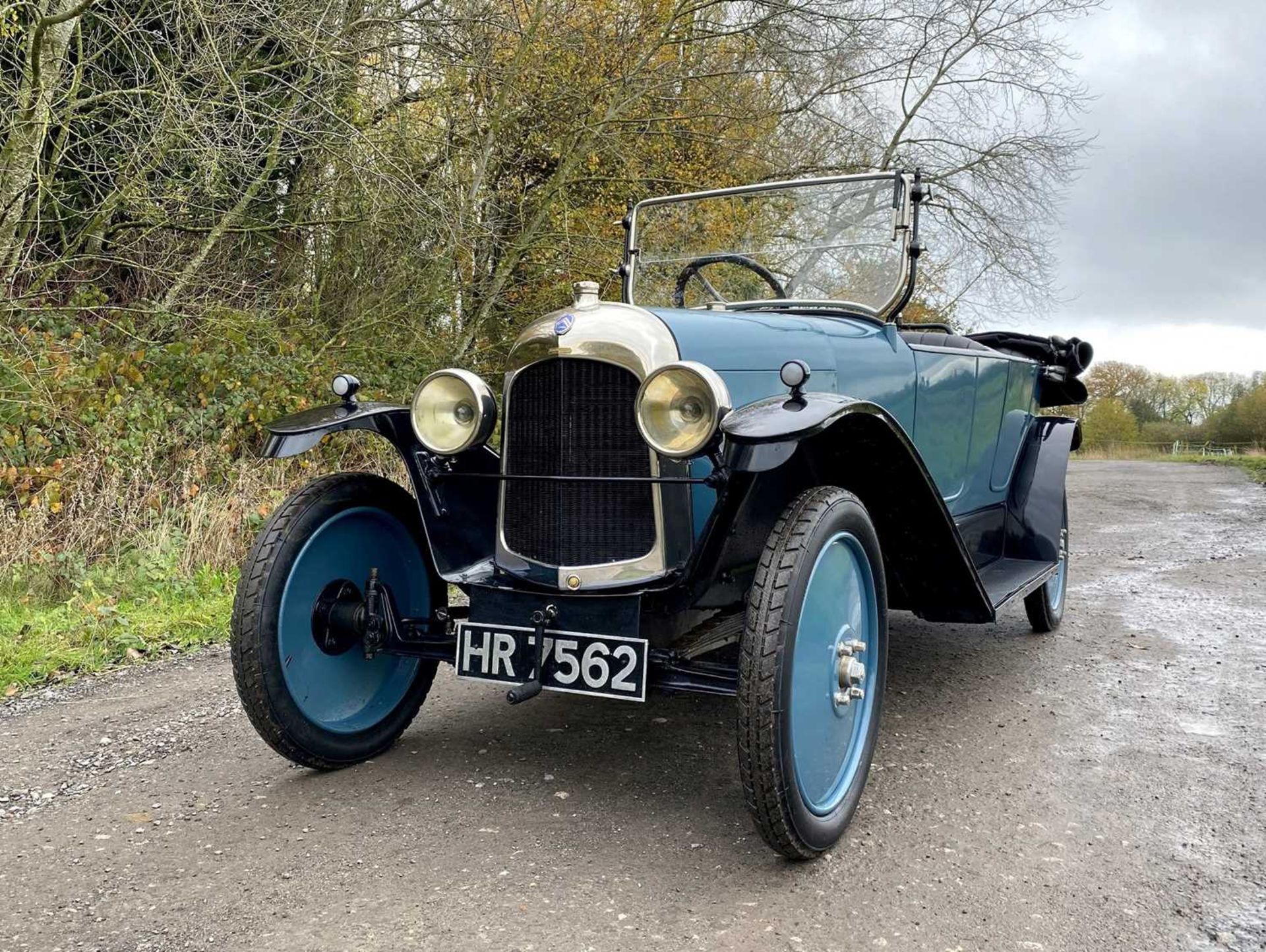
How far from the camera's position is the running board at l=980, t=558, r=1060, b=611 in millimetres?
3916

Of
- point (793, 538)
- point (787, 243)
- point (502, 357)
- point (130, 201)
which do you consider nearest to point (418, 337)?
point (502, 357)

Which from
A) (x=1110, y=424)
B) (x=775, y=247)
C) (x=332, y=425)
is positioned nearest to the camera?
(x=332, y=425)

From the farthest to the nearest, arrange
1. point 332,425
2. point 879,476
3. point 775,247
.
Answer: point 775,247, point 879,476, point 332,425

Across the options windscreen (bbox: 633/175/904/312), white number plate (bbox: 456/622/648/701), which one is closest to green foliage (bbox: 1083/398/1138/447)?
windscreen (bbox: 633/175/904/312)

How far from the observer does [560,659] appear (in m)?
2.73

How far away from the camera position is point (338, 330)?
8281 millimetres

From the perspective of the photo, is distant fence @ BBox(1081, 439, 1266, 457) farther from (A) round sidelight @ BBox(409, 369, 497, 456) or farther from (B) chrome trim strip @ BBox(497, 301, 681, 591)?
(A) round sidelight @ BBox(409, 369, 497, 456)

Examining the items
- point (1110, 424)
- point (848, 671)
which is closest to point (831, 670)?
point (848, 671)

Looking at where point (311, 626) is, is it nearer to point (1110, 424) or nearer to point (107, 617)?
point (107, 617)

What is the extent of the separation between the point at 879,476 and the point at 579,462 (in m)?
0.97

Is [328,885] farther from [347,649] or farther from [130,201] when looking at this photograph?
[130,201]

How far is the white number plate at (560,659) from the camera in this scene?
2639 millimetres

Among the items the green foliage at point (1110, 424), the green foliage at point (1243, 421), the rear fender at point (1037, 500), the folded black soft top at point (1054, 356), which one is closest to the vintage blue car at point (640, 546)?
the rear fender at point (1037, 500)

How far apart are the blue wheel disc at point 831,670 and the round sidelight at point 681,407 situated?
0.44 meters
